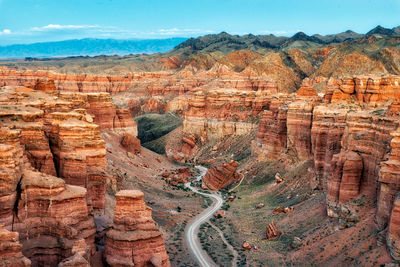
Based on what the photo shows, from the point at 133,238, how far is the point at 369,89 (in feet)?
106

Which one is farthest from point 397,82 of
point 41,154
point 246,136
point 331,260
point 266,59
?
Result: point 266,59

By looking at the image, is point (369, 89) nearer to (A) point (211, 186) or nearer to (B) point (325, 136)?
(B) point (325, 136)

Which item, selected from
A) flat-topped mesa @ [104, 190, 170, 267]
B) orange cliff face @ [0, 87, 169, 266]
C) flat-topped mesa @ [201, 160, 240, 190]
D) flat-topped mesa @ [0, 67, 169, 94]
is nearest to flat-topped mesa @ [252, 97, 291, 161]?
flat-topped mesa @ [201, 160, 240, 190]

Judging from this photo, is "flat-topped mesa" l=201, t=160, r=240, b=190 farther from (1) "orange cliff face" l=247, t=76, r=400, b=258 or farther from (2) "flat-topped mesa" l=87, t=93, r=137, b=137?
(2) "flat-topped mesa" l=87, t=93, r=137, b=137

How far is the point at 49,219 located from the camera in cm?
3098

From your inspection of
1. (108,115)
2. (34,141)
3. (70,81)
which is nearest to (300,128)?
(34,141)

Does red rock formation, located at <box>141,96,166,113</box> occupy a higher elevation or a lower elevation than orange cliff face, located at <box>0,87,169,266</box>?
lower

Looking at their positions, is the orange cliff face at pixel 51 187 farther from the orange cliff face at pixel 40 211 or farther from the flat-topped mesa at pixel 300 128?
the flat-topped mesa at pixel 300 128

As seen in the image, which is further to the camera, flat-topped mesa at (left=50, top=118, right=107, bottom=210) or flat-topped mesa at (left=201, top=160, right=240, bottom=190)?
flat-topped mesa at (left=201, top=160, right=240, bottom=190)

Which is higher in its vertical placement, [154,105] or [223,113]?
[223,113]

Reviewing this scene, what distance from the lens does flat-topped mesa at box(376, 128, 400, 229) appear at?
111 feet

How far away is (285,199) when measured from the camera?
57.3 meters

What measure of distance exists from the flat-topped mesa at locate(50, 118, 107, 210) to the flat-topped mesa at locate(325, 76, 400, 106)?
1048 inches

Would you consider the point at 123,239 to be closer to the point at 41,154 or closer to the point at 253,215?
the point at 41,154
